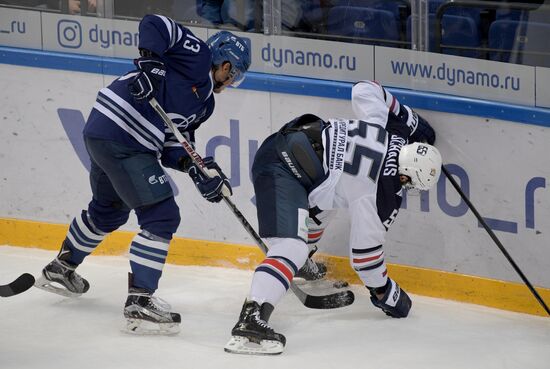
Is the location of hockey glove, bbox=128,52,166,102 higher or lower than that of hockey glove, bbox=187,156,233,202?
higher

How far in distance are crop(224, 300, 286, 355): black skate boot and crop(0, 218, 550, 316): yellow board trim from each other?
100 cm

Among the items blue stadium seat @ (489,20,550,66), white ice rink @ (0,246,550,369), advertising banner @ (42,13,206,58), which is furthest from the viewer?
advertising banner @ (42,13,206,58)

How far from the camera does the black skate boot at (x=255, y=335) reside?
4.38 meters

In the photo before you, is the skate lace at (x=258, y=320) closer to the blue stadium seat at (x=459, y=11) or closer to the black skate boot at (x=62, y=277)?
the black skate boot at (x=62, y=277)

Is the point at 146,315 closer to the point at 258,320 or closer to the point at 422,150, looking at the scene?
the point at 258,320

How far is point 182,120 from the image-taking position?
4727 mm

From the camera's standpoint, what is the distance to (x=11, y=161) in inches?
233

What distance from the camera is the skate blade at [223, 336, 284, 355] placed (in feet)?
14.4

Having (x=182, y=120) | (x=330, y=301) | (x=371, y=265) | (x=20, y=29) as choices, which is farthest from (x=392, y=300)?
(x=20, y=29)

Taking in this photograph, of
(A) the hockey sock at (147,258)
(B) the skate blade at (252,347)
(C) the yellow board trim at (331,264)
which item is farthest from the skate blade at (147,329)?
(C) the yellow board trim at (331,264)

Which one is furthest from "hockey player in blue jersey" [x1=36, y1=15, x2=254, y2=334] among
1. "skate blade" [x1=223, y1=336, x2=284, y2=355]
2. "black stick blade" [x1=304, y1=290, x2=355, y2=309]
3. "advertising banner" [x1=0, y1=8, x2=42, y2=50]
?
"advertising banner" [x1=0, y1=8, x2=42, y2=50]

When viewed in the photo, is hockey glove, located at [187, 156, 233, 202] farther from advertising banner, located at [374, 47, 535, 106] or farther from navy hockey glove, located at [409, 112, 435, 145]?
advertising banner, located at [374, 47, 535, 106]

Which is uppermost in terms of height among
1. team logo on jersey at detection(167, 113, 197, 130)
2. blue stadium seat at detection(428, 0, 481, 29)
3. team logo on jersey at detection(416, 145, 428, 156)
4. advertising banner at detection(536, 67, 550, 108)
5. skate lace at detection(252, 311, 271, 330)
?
blue stadium seat at detection(428, 0, 481, 29)

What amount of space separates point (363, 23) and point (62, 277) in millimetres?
1662
